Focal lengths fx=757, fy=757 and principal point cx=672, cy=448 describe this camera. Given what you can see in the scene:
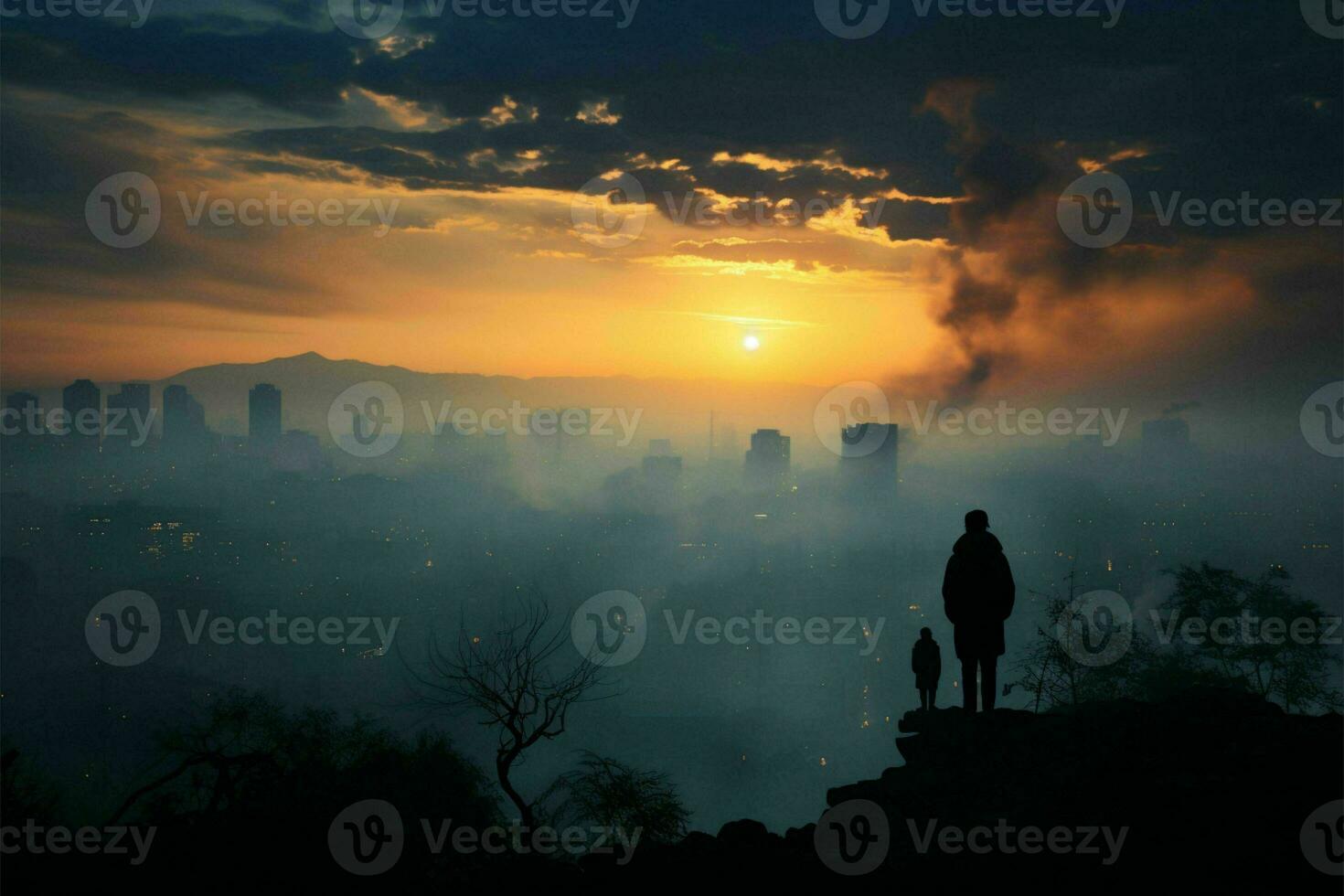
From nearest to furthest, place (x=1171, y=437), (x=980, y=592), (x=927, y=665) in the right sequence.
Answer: (x=980, y=592)
(x=927, y=665)
(x=1171, y=437)

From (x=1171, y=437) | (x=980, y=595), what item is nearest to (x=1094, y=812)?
(x=980, y=595)

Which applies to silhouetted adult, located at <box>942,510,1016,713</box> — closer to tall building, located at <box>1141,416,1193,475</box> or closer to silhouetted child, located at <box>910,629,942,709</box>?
silhouetted child, located at <box>910,629,942,709</box>

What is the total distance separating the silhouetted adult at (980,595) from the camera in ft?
37.7

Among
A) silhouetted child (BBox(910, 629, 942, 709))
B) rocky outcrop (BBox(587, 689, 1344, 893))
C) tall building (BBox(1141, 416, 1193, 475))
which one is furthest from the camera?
tall building (BBox(1141, 416, 1193, 475))

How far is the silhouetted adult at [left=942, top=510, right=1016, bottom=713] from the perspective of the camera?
1149 centimetres

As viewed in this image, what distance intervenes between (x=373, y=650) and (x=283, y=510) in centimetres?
8970

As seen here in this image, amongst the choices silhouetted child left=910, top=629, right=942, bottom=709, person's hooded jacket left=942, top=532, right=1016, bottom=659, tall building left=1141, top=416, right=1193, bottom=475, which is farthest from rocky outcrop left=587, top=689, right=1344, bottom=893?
tall building left=1141, top=416, right=1193, bottom=475

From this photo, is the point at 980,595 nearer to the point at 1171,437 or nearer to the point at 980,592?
the point at 980,592

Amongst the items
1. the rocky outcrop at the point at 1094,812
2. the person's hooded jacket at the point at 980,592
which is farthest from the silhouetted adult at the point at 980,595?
the rocky outcrop at the point at 1094,812

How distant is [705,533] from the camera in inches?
7864

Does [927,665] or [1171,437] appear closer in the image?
Result: [927,665]

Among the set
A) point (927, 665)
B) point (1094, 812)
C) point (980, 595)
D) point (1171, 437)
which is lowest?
point (1094, 812)

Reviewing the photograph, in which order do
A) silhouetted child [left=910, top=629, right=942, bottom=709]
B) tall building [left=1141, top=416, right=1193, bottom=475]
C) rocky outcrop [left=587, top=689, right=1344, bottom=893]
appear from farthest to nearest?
tall building [left=1141, top=416, right=1193, bottom=475] < silhouetted child [left=910, top=629, right=942, bottom=709] < rocky outcrop [left=587, top=689, right=1344, bottom=893]

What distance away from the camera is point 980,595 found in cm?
1154
